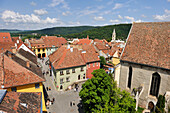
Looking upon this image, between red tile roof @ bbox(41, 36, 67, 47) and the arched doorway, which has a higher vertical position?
red tile roof @ bbox(41, 36, 67, 47)

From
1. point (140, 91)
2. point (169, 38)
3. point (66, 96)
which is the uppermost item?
point (169, 38)

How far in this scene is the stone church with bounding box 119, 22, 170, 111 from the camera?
19.2m

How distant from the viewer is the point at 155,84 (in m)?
20.4

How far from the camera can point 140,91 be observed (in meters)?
21.1

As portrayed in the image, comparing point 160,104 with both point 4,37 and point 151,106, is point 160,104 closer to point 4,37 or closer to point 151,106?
point 151,106

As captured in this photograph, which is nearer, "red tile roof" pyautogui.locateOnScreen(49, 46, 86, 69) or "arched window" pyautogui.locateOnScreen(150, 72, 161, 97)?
"arched window" pyautogui.locateOnScreen(150, 72, 161, 97)

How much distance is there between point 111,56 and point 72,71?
26.5 meters

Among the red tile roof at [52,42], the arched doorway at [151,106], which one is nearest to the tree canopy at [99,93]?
the arched doorway at [151,106]

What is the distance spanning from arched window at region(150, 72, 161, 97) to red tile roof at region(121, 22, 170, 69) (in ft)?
7.12

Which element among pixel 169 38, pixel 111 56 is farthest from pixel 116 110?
pixel 111 56

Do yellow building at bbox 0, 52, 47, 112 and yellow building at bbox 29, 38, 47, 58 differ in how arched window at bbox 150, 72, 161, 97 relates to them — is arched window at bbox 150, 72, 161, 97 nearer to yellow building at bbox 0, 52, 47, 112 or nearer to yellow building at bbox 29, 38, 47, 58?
yellow building at bbox 0, 52, 47, 112

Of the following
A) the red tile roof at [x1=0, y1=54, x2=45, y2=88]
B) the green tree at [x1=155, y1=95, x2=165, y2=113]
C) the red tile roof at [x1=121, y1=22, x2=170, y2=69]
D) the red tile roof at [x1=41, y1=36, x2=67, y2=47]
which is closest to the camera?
the red tile roof at [x1=0, y1=54, x2=45, y2=88]

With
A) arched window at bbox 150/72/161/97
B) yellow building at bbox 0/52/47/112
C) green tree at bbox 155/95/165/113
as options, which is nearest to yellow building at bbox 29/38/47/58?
yellow building at bbox 0/52/47/112

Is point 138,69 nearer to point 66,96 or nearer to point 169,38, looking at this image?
point 169,38
